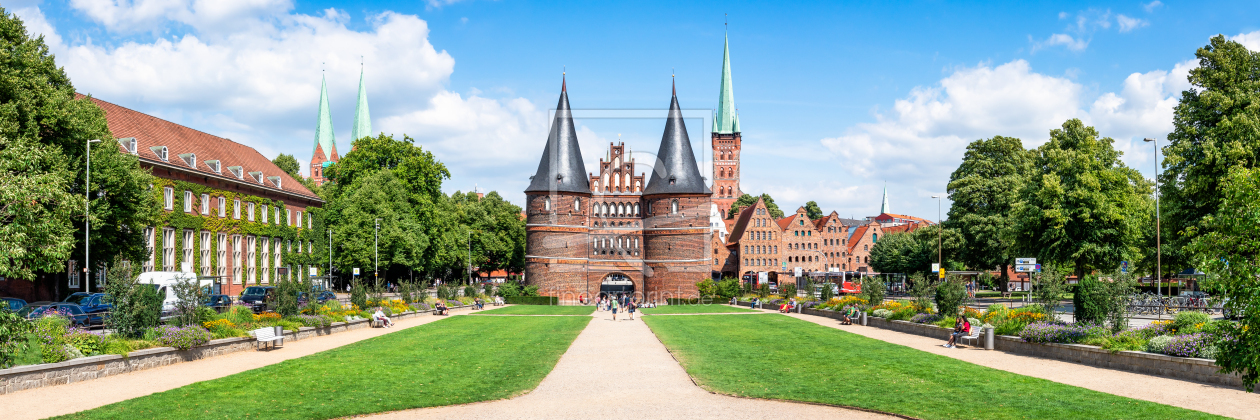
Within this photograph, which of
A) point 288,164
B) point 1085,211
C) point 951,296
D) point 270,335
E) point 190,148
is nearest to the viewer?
point 270,335

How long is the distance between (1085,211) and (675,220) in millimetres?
34359

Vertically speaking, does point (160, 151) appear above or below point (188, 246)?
above

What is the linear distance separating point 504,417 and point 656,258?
58421mm

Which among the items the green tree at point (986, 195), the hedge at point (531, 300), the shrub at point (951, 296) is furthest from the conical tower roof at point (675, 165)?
the shrub at point (951, 296)

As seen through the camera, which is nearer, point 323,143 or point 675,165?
point 675,165

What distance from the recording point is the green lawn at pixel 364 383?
12.5 m

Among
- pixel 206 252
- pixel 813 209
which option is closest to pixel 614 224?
pixel 206 252

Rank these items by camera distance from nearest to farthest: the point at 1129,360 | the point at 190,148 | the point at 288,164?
the point at 1129,360
the point at 190,148
the point at 288,164

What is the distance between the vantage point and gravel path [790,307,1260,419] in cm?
1269

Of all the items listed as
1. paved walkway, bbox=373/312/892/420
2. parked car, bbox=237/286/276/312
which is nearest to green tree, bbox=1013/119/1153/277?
paved walkway, bbox=373/312/892/420

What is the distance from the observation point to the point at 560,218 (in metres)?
69.0

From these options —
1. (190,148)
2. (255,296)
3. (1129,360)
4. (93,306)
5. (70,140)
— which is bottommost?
(255,296)

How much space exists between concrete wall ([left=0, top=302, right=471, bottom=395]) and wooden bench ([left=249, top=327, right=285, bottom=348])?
321 millimetres

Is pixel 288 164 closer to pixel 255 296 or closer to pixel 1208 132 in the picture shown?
pixel 255 296
